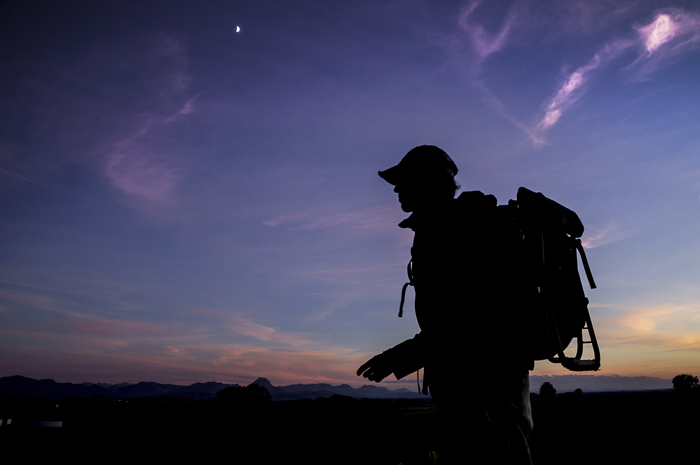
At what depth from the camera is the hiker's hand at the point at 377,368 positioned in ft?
11.2

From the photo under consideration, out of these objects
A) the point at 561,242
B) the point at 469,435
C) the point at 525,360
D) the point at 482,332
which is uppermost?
the point at 561,242

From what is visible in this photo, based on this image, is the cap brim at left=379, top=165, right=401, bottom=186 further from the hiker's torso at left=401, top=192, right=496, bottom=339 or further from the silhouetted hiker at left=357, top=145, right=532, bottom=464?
the hiker's torso at left=401, top=192, right=496, bottom=339

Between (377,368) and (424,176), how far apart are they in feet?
6.09

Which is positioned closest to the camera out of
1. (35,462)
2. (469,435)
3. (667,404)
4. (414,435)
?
(469,435)

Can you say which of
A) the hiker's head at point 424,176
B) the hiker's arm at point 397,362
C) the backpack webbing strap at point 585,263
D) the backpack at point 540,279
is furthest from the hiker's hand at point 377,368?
the backpack webbing strap at point 585,263

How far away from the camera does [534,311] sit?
9.88 ft

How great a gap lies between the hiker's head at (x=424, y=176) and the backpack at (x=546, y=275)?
631 millimetres

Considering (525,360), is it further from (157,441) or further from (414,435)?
(414,435)

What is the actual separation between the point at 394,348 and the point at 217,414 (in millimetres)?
16677

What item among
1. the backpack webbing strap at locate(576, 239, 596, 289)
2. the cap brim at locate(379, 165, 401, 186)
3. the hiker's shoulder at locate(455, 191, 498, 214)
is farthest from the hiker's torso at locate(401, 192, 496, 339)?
the backpack webbing strap at locate(576, 239, 596, 289)

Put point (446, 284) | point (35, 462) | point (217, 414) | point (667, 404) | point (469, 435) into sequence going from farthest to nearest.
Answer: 1. point (217, 414)
2. point (667, 404)
3. point (35, 462)
4. point (446, 284)
5. point (469, 435)

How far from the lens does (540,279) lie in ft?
9.93

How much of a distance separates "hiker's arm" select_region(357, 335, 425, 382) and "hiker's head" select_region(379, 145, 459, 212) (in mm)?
1347

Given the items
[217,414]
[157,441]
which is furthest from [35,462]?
[217,414]
